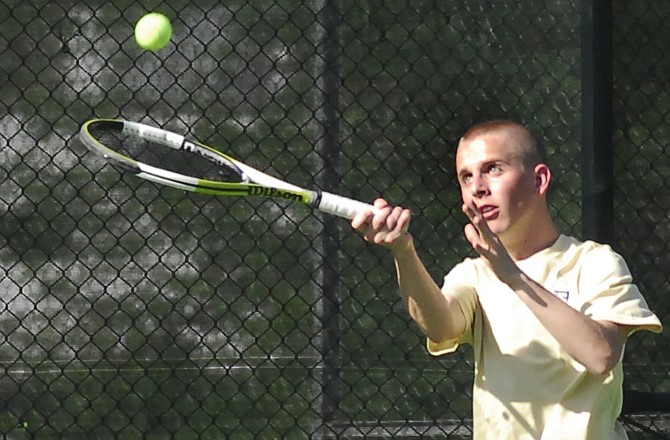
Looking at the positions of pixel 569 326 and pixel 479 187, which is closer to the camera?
pixel 569 326

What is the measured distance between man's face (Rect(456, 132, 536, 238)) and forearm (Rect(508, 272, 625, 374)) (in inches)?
9.9

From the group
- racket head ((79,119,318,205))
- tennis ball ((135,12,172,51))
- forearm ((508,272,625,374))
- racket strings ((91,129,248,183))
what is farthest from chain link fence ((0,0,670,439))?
forearm ((508,272,625,374))

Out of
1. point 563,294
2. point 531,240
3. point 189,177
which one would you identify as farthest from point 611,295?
point 189,177

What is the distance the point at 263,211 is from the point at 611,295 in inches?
94.0

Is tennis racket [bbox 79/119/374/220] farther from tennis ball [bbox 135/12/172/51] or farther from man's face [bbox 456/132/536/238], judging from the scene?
tennis ball [bbox 135/12/172/51]

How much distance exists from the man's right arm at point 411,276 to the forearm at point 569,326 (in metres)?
0.24

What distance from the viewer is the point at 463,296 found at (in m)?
2.88

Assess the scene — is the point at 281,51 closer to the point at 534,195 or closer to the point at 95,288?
the point at 95,288

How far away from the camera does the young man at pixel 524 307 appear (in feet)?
8.73

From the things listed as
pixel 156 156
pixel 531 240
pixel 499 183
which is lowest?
pixel 531 240

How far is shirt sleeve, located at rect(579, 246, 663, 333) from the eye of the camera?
8.80 ft

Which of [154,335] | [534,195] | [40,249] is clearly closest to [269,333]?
[154,335]

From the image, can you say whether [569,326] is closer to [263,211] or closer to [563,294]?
[563,294]

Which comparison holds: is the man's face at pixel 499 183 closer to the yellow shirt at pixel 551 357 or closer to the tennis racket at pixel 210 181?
the yellow shirt at pixel 551 357
